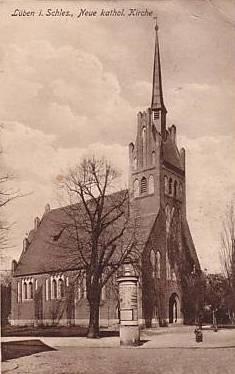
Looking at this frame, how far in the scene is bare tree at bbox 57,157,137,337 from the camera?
1.45 metres

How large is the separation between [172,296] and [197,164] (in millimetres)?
288

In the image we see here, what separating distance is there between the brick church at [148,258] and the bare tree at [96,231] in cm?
2

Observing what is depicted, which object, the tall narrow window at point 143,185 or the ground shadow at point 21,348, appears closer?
the ground shadow at point 21,348

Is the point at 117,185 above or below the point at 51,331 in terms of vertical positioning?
above

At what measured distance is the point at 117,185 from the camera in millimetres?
1449

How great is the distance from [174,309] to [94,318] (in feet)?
0.56

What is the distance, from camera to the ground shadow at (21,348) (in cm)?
135

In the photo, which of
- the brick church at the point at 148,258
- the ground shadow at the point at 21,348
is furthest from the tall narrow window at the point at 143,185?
the ground shadow at the point at 21,348

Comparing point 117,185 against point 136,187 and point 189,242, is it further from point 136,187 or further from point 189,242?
point 189,242

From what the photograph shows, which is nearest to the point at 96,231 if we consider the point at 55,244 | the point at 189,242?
the point at 55,244

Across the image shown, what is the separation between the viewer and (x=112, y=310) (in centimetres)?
144

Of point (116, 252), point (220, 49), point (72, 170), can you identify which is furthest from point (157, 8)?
point (116, 252)

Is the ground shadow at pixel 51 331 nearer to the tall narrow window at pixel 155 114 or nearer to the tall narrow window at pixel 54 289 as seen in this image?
the tall narrow window at pixel 54 289

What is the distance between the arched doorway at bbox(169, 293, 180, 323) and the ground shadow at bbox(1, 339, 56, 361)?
0.28 m
